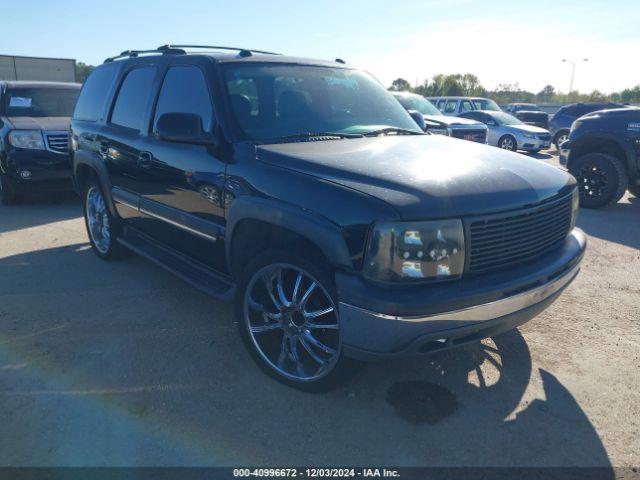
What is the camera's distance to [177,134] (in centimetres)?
321

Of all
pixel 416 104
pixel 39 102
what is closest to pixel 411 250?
pixel 39 102

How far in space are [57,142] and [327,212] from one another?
6878 millimetres

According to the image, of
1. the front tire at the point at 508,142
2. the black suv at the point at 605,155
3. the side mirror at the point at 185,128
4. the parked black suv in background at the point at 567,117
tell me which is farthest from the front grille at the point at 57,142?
the parked black suv in background at the point at 567,117

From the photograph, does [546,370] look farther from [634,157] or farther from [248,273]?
[634,157]

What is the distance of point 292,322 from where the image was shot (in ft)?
9.67

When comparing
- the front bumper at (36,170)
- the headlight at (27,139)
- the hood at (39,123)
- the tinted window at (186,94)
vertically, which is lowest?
the front bumper at (36,170)

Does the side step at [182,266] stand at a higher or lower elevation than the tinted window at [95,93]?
lower

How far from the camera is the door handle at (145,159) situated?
392cm

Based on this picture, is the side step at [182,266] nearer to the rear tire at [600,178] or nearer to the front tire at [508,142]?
the rear tire at [600,178]

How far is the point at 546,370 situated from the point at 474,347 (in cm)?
47

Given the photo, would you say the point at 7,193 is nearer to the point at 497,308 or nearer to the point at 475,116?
the point at 497,308

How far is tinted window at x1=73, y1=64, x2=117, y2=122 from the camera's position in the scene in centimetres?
497

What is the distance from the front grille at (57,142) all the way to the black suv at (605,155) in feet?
26.5

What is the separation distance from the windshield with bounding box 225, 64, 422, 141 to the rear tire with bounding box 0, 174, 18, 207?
19.6ft
